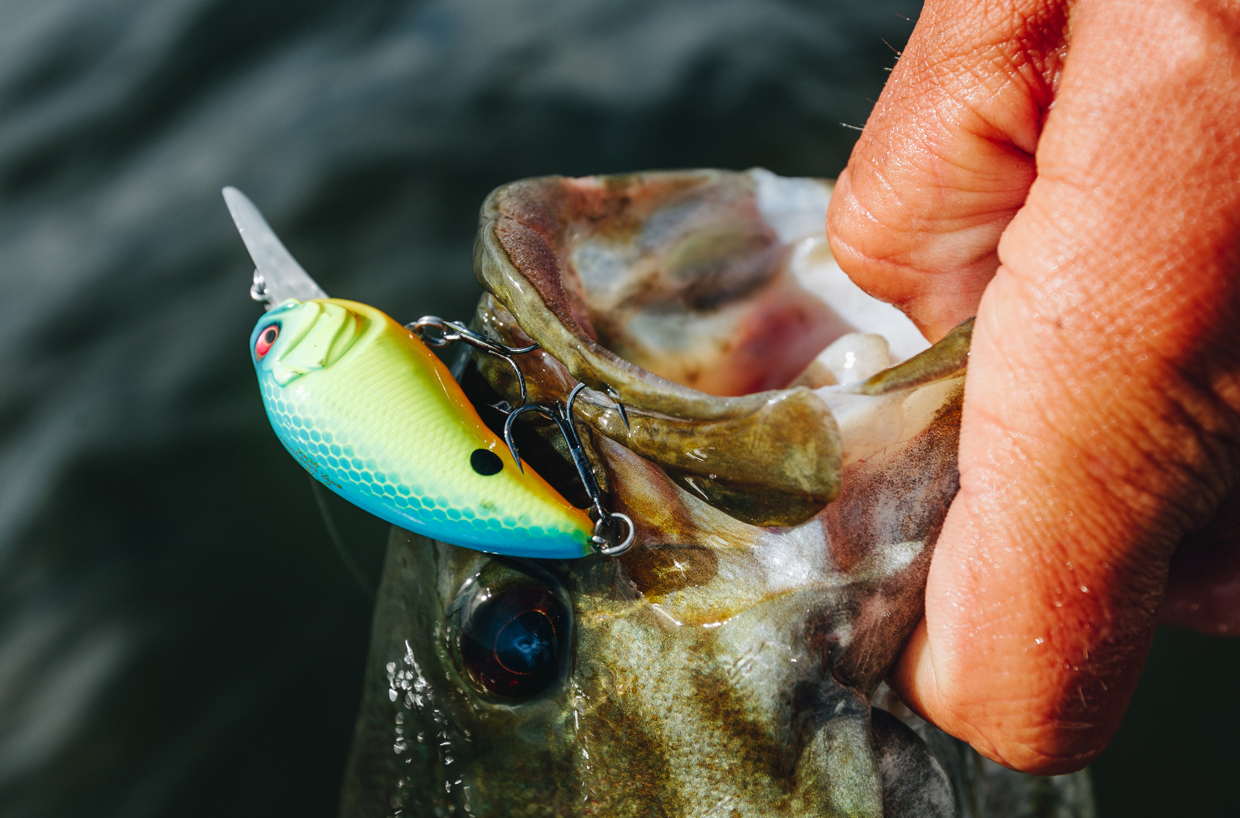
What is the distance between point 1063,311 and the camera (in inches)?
42.9

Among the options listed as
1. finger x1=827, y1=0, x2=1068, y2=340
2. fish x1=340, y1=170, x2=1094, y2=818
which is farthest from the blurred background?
finger x1=827, y1=0, x2=1068, y2=340

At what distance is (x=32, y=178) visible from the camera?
4.21 meters

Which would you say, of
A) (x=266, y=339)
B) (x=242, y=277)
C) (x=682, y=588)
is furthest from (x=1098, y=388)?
(x=242, y=277)

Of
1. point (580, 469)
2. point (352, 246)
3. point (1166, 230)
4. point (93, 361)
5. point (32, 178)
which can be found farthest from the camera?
point (32, 178)

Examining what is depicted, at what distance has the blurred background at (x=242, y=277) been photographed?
9.59 ft

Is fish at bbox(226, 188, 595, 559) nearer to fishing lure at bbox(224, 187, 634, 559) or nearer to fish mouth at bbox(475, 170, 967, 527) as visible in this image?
fishing lure at bbox(224, 187, 634, 559)

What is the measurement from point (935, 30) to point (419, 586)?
1.26 metres

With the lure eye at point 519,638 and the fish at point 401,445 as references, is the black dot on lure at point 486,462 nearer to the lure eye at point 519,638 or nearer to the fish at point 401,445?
the fish at point 401,445

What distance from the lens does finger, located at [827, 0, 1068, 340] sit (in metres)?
1.23

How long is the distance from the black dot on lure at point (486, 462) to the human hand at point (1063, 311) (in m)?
0.66

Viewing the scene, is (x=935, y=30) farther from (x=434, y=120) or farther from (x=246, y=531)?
(x=434, y=120)

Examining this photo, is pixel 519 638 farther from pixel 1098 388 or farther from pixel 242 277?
pixel 242 277

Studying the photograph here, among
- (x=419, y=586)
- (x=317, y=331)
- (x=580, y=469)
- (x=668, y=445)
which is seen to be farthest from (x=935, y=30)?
(x=419, y=586)

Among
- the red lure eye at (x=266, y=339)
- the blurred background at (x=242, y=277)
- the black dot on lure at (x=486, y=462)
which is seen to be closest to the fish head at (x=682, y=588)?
the black dot on lure at (x=486, y=462)
